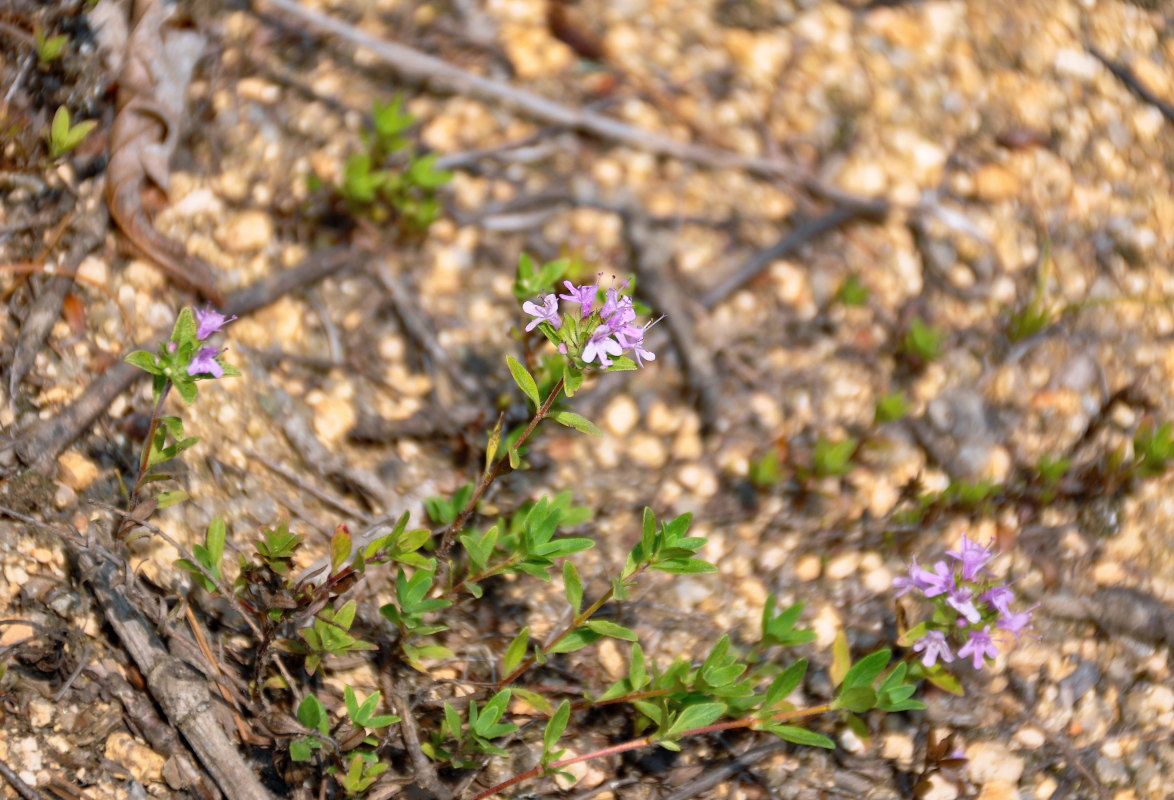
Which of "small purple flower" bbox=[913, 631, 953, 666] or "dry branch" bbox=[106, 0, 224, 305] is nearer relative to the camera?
"small purple flower" bbox=[913, 631, 953, 666]

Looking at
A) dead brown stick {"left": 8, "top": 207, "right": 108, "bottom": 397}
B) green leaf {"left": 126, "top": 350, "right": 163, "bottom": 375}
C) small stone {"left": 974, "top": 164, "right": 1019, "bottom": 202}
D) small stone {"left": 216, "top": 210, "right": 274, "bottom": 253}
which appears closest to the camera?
green leaf {"left": 126, "top": 350, "right": 163, "bottom": 375}

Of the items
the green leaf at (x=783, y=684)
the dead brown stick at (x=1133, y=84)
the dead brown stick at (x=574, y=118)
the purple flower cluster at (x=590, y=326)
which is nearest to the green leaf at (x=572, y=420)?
the purple flower cluster at (x=590, y=326)

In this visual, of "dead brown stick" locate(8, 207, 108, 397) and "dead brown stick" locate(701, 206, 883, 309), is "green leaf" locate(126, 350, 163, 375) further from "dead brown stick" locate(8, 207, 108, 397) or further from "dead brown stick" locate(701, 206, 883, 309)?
"dead brown stick" locate(701, 206, 883, 309)

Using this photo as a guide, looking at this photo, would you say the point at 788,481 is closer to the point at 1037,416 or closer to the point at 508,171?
the point at 1037,416

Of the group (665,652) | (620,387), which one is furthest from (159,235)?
(665,652)

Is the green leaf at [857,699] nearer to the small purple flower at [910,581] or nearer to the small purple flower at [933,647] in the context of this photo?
the small purple flower at [933,647]

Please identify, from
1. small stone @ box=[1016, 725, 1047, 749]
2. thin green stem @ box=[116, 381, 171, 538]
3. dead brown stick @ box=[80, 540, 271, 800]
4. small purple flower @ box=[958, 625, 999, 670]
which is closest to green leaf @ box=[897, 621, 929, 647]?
small purple flower @ box=[958, 625, 999, 670]

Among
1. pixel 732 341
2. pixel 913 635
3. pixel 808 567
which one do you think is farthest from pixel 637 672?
pixel 732 341

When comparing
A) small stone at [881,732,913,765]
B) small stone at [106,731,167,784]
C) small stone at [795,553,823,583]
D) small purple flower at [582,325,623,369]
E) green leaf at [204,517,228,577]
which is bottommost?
small stone at [881,732,913,765]
